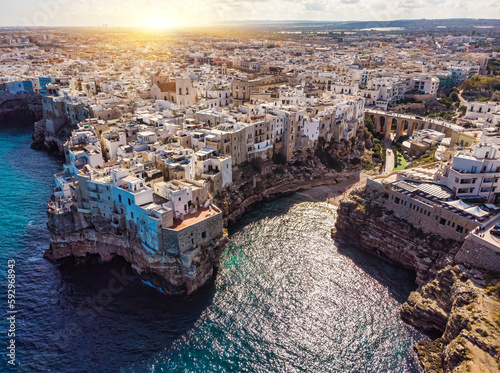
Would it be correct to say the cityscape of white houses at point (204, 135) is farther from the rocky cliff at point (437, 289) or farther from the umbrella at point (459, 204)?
the rocky cliff at point (437, 289)

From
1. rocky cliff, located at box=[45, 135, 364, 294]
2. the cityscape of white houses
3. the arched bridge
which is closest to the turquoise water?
rocky cliff, located at box=[45, 135, 364, 294]

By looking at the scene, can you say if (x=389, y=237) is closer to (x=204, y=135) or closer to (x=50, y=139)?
(x=204, y=135)

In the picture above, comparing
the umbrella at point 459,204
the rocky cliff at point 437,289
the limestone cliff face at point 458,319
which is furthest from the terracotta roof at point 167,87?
the limestone cliff face at point 458,319

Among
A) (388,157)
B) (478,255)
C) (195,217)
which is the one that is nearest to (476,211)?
(478,255)

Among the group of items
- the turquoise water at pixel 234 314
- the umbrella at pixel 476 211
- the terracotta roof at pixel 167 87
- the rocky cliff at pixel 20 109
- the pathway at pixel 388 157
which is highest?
the terracotta roof at pixel 167 87

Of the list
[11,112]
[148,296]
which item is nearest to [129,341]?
[148,296]

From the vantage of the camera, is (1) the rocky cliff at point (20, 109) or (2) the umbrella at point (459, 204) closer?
(2) the umbrella at point (459, 204)

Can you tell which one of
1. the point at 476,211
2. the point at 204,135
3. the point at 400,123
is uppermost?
the point at 204,135

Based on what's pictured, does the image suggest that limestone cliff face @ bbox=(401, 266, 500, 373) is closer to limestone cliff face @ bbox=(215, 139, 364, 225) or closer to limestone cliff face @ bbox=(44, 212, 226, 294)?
limestone cliff face @ bbox=(44, 212, 226, 294)
